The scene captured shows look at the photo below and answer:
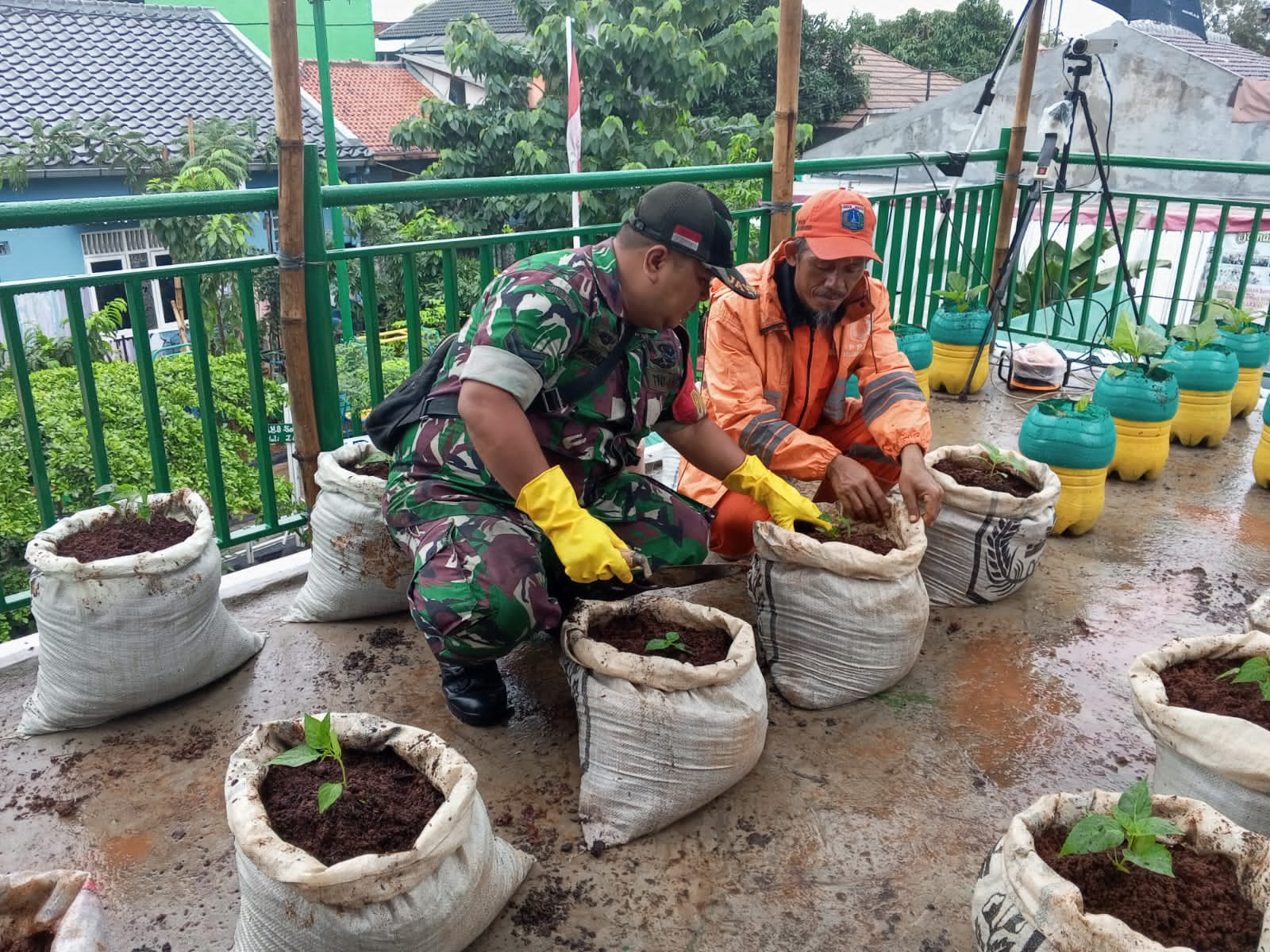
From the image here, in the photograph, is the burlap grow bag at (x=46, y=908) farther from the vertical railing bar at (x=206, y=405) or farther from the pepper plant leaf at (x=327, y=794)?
the vertical railing bar at (x=206, y=405)

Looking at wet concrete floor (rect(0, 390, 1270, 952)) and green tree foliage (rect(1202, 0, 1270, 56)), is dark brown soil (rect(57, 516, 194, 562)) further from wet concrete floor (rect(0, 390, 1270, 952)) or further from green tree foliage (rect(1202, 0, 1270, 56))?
green tree foliage (rect(1202, 0, 1270, 56))

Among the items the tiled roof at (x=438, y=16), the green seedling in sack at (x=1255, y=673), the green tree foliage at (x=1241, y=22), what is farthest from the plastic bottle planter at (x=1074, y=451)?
the green tree foliage at (x=1241, y=22)

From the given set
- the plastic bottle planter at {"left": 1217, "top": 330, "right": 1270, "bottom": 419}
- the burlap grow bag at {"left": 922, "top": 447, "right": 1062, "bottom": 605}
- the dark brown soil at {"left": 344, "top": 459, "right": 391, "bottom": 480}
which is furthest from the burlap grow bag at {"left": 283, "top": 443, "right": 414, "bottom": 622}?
the plastic bottle planter at {"left": 1217, "top": 330, "right": 1270, "bottom": 419}

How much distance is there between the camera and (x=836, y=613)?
7.80ft

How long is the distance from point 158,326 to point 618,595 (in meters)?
13.1

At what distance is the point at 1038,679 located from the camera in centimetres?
261

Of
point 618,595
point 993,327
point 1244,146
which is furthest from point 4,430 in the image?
point 1244,146

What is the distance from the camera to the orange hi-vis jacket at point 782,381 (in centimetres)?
276

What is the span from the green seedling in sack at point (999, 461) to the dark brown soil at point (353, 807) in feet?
6.95

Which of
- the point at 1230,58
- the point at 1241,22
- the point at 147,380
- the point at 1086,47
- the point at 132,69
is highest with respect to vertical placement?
the point at 1241,22

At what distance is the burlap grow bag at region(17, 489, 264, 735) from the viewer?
215cm

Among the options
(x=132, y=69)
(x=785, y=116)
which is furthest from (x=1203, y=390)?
(x=132, y=69)

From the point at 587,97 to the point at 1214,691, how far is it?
38.5ft

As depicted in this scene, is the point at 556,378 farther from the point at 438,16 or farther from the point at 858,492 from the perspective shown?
the point at 438,16
